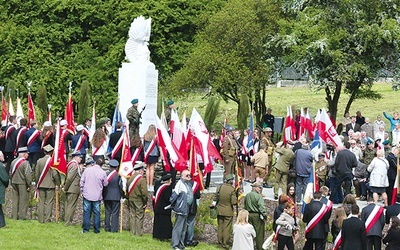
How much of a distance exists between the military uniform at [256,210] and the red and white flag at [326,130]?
18.9ft

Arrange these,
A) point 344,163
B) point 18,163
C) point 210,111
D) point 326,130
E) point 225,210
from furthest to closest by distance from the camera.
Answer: point 210,111 < point 326,130 < point 344,163 < point 18,163 < point 225,210

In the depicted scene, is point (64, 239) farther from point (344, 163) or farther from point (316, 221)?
point (344, 163)

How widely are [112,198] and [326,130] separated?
7192mm

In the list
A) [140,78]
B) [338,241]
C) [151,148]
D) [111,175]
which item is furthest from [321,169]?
[140,78]

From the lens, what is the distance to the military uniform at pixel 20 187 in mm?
24625

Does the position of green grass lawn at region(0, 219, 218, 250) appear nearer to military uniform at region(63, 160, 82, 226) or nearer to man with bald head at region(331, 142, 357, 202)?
military uniform at region(63, 160, 82, 226)

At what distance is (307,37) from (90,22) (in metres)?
13.5

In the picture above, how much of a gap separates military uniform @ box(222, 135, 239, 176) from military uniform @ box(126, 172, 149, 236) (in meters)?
6.61

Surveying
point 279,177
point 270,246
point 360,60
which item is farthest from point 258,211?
point 360,60

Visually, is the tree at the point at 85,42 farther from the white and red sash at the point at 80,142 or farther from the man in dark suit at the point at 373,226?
the man in dark suit at the point at 373,226

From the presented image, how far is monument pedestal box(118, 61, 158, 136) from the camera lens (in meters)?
33.5

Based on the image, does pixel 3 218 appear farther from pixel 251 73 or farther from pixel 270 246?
pixel 251 73

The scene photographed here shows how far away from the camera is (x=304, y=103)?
59812mm

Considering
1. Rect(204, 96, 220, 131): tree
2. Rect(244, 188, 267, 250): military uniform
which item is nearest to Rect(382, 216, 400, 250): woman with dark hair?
Rect(244, 188, 267, 250): military uniform
